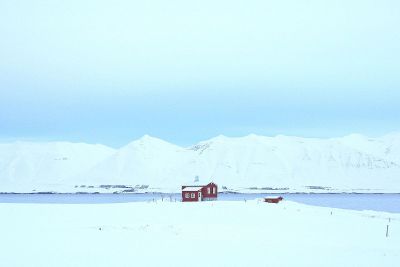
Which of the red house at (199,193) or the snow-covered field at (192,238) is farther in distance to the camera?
the red house at (199,193)

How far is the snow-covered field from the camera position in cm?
2755

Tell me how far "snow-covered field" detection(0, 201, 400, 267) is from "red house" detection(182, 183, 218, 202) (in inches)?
896

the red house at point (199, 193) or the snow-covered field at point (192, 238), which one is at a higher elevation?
the red house at point (199, 193)

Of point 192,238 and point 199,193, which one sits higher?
point 199,193

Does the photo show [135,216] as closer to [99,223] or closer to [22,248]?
[99,223]

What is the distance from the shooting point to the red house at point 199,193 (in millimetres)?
84375

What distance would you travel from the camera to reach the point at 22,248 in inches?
1168

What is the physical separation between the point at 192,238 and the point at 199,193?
49.1 meters

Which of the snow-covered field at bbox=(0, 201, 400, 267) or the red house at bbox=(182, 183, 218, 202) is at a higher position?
the red house at bbox=(182, 183, 218, 202)

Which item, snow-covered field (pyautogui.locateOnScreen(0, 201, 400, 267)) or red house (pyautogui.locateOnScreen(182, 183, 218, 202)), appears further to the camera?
red house (pyautogui.locateOnScreen(182, 183, 218, 202))

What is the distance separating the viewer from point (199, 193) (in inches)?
3361

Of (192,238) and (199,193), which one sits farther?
(199,193)

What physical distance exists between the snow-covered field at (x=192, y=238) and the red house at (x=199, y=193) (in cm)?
2275

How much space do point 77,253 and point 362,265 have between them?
14470 millimetres
